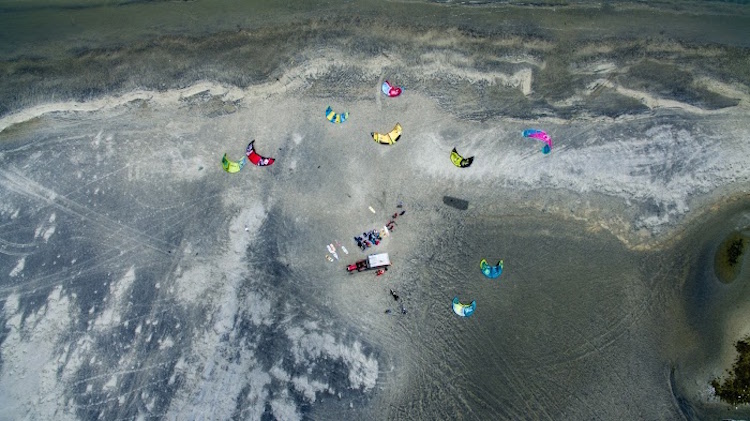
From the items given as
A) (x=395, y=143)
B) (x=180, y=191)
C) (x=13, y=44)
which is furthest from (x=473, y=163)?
(x=13, y=44)

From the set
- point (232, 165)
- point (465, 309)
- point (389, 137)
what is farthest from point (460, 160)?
point (232, 165)

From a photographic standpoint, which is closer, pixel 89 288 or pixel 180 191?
pixel 89 288

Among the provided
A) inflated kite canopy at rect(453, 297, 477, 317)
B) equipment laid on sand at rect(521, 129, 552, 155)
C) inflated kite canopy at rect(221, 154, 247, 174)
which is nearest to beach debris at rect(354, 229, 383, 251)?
inflated kite canopy at rect(453, 297, 477, 317)

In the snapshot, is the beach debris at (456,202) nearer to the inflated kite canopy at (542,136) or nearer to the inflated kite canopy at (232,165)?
the inflated kite canopy at (542,136)

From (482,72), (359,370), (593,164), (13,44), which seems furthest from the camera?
(13,44)

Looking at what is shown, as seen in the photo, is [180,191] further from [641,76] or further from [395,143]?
[641,76]

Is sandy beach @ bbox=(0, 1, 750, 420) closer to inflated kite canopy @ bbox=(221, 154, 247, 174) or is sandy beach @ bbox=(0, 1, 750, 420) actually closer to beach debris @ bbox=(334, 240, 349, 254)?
beach debris @ bbox=(334, 240, 349, 254)

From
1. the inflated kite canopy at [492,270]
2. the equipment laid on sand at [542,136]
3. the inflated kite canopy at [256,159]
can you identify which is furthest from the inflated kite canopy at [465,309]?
the inflated kite canopy at [256,159]

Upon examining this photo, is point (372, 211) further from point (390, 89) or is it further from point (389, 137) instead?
point (390, 89)
